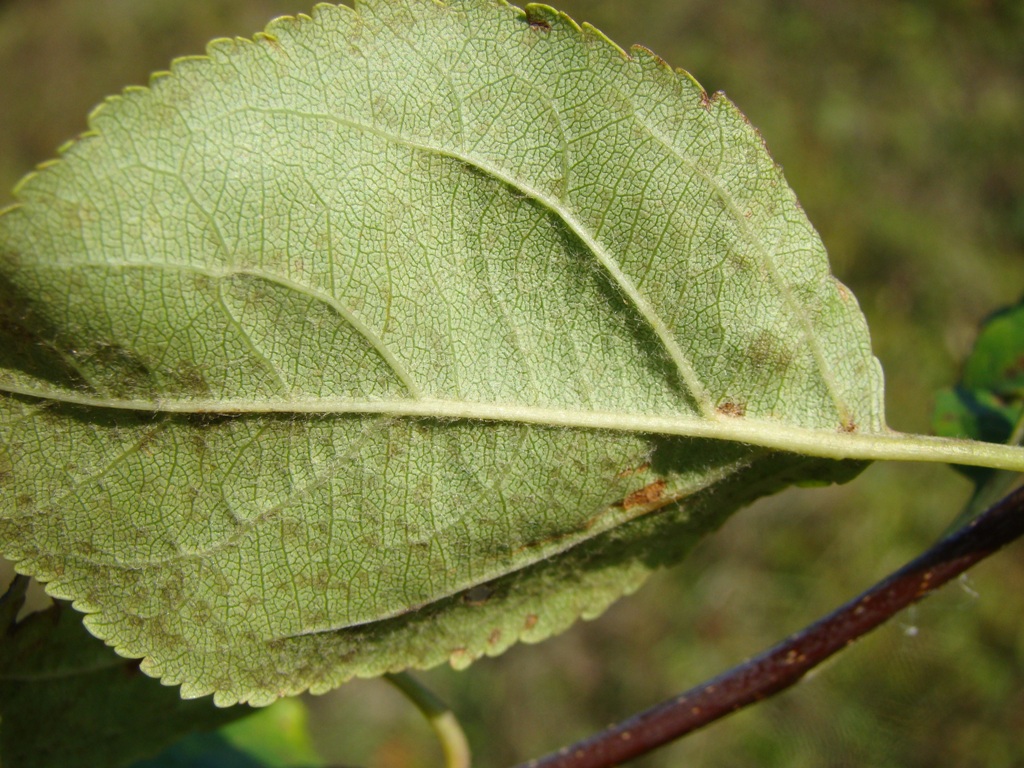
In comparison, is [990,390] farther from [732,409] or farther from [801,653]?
[732,409]

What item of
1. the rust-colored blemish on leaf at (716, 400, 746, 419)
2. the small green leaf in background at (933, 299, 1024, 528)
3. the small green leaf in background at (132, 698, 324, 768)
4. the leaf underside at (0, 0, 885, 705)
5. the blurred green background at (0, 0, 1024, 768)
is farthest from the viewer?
the blurred green background at (0, 0, 1024, 768)

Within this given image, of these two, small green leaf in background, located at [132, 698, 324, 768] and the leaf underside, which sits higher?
the leaf underside

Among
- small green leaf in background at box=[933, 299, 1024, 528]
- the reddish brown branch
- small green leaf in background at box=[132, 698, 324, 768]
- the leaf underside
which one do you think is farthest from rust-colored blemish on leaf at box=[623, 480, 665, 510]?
small green leaf in background at box=[132, 698, 324, 768]

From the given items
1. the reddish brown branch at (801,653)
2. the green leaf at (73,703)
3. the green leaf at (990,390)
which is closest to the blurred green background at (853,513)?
the green leaf at (990,390)

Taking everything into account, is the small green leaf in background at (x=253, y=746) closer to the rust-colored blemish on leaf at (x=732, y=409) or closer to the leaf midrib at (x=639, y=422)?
the leaf midrib at (x=639, y=422)

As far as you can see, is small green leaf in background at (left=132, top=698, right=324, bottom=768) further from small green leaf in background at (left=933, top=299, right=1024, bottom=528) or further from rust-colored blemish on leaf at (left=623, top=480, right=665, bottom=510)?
small green leaf in background at (left=933, top=299, right=1024, bottom=528)
